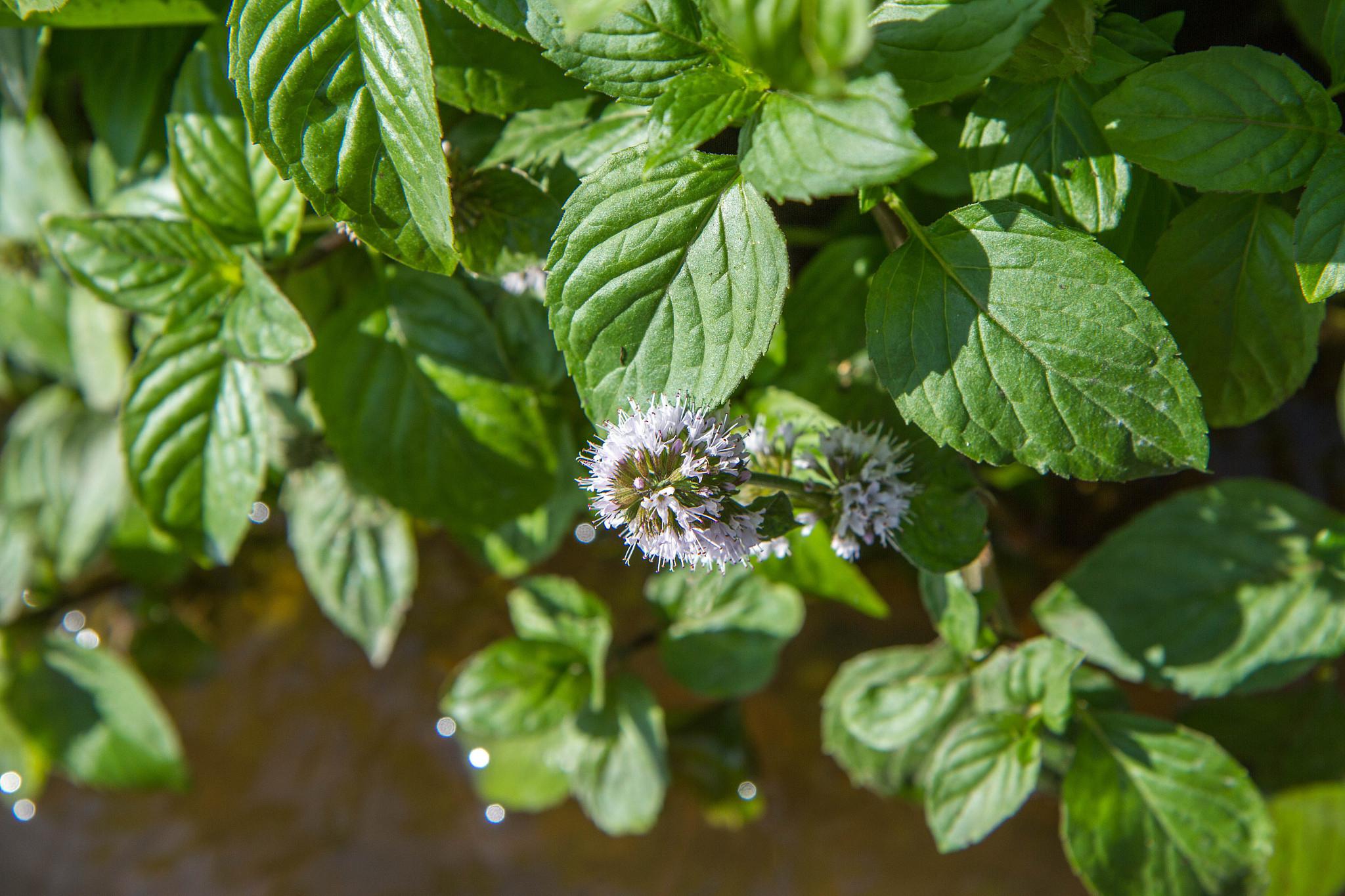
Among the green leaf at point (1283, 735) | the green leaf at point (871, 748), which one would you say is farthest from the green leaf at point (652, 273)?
the green leaf at point (1283, 735)

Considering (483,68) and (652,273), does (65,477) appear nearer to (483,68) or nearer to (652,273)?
(483,68)

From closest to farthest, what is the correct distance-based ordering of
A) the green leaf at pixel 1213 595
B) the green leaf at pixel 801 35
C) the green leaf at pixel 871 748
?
1. the green leaf at pixel 801 35
2. the green leaf at pixel 1213 595
3. the green leaf at pixel 871 748

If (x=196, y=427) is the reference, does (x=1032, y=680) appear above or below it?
below

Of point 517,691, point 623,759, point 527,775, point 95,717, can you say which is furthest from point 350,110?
point 95,717

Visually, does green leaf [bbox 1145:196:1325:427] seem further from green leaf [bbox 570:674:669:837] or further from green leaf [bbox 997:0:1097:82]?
green leaf [bbox 570:674:669:837]

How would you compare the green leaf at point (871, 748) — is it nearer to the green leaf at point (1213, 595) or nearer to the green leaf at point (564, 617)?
the green leaf at point (1213, 595)

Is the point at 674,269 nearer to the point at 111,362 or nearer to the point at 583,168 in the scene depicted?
the point at 583,168
